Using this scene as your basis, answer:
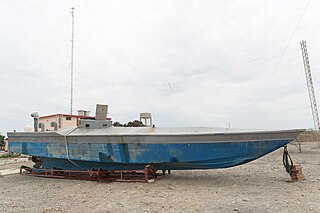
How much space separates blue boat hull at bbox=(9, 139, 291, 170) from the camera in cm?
747

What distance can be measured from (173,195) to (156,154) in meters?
1.95

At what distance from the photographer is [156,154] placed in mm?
8164

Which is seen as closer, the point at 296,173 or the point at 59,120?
the point at 296,173

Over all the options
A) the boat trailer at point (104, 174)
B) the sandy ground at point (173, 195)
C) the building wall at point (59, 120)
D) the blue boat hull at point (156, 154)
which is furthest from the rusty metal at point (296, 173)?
the building wall at point (59, 120)

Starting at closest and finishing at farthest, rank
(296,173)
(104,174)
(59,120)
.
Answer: (296,173) → (104,174) → (59,120)

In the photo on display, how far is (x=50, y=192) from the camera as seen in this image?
289 inches

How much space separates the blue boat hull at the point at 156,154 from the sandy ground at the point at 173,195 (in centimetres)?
72

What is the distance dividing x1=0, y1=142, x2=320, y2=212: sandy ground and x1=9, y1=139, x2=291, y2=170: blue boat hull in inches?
28.3

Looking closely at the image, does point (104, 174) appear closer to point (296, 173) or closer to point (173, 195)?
point (173, 195)

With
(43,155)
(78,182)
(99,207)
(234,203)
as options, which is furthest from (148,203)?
(43,155)

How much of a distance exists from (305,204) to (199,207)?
2.22 m

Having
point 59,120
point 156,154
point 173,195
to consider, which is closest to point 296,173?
point 173,195

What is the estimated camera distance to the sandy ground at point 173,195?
208 inches

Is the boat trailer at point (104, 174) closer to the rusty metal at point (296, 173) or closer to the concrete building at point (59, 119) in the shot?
the concrete building at point (59, 119)
